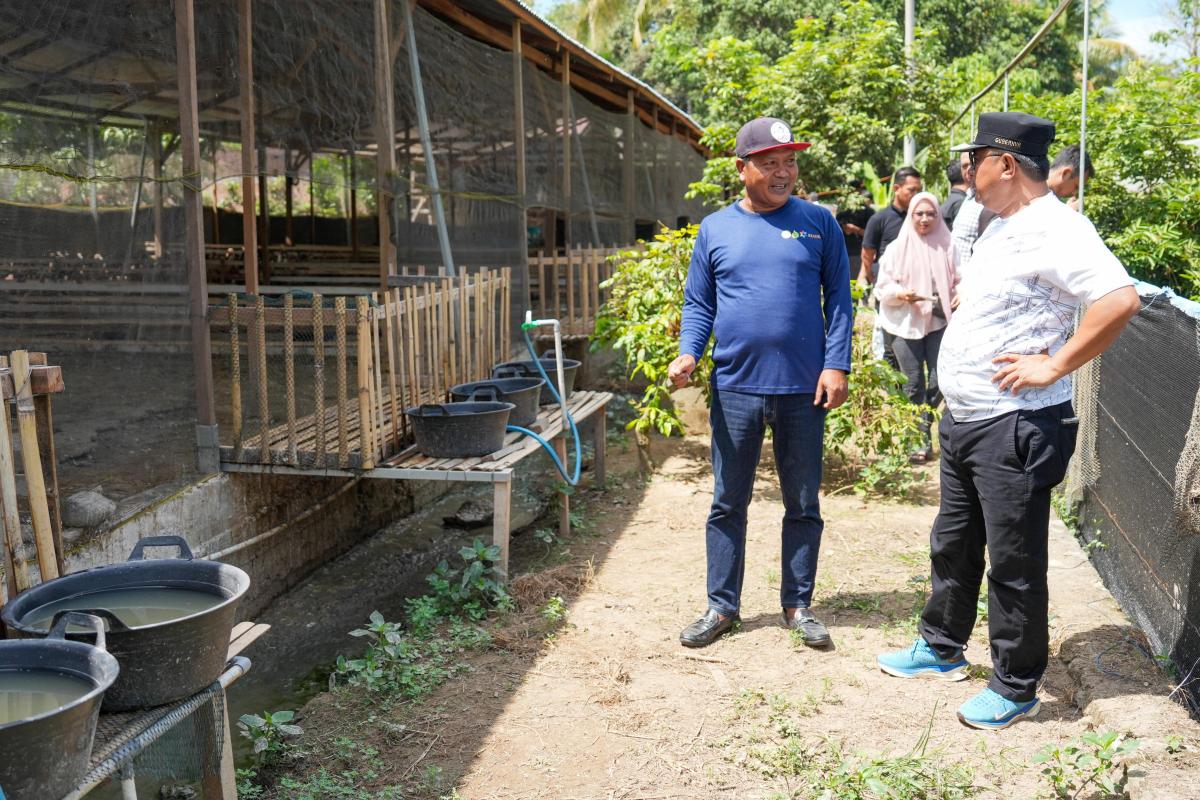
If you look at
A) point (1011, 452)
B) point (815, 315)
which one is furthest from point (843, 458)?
point (1011, 452)

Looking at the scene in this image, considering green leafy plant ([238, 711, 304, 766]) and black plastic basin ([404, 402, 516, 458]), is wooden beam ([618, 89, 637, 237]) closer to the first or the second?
black plastic basin ([404, 402, 516, 458])

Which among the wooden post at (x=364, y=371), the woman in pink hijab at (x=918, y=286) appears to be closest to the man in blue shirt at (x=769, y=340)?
the wooden post at (x=364, y=371)

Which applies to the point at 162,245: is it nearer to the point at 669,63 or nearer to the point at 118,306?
the point at 118,306

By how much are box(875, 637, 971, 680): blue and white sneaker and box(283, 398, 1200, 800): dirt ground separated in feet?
0.13

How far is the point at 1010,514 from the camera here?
3490 millimetres

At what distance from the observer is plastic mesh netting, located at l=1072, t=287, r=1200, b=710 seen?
366 cm

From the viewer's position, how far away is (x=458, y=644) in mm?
4672

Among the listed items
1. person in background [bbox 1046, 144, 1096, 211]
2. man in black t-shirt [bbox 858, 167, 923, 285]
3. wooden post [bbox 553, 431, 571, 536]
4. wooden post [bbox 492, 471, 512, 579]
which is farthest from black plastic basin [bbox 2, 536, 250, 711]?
man in black t-shirt [bbox 858, 167, 923, 285]

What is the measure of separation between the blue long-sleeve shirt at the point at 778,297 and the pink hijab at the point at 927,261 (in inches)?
106

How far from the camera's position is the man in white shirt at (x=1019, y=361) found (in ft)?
10.9

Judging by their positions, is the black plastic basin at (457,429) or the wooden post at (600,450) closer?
the black plastic basin at (457,429)

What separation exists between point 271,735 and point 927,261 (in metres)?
4.84

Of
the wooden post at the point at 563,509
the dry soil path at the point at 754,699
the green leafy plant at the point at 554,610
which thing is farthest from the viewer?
the wooden post at the point at 563,509

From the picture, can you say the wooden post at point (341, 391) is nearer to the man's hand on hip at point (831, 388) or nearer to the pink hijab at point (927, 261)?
Result: the man's hand on hip at point (831, 388)
